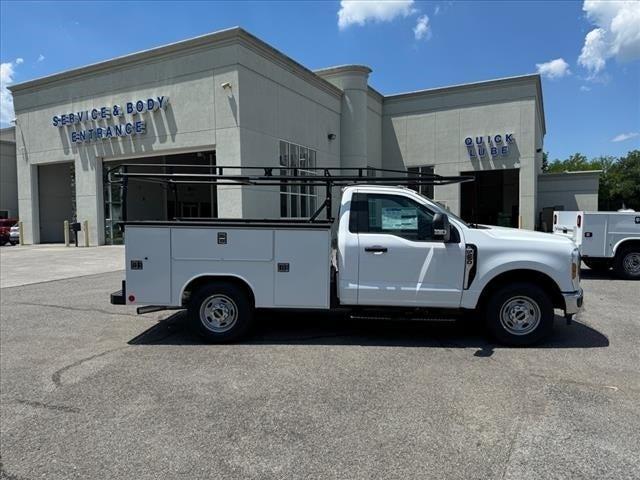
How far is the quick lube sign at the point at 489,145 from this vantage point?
28.1 meters

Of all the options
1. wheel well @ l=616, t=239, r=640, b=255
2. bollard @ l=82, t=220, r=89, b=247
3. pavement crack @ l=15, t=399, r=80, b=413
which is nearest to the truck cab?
pavement crack @ l=15, t=399, r=80, b=413

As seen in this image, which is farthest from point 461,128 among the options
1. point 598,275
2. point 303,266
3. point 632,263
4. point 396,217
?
point 303,266

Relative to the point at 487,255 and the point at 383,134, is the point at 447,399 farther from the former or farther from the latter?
the point at 383,134

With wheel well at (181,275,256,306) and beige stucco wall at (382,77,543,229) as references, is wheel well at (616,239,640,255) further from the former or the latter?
beige stucco wall at (382,77,543,229)

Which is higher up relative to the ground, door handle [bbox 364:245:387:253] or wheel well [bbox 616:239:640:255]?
door handle [bbox 364:245:387:253]

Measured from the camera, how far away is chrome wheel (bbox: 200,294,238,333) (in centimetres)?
622

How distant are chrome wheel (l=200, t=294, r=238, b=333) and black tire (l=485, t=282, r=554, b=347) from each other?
329cm

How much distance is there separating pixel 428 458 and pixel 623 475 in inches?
→ 49.0

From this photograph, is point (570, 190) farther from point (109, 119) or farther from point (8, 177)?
point (8, 177)

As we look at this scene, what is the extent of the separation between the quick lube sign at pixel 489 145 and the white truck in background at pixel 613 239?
17.4 meters

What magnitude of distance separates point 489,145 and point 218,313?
25972 millimetres

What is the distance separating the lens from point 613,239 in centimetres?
1177

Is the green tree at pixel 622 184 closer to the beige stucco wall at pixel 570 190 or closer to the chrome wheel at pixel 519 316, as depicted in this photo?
the beige stucco wall at pixel 570 190

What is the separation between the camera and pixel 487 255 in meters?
5.91
